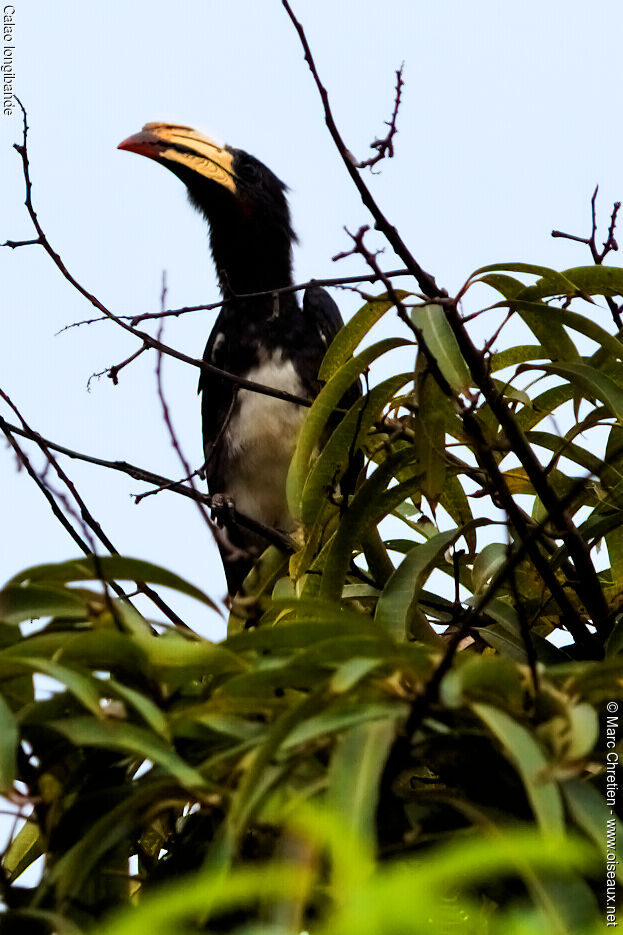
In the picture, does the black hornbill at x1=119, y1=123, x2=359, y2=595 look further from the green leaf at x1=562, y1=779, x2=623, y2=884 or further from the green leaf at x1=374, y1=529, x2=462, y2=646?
the green leaf at x1=562, y1=779, x2=623, y2=884

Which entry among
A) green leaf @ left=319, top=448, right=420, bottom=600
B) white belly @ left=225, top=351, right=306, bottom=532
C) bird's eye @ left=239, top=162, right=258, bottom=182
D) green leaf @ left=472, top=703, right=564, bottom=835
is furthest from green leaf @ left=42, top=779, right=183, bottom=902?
bird's eye @ left=239, top=162, right=258, bottom=182

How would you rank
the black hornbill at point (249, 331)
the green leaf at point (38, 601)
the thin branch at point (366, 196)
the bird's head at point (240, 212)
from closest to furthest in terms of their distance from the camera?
the green leaf at point (38, 601), the thin branch at point (366, 196), the black hornbill at point (249, 331), the bird's head at point (240, 212)

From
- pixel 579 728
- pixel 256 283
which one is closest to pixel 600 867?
pixel 579 728

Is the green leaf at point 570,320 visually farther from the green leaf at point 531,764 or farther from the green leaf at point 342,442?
the green leaf at point 531,764

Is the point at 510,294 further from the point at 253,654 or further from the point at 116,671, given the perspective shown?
the point at 116,671

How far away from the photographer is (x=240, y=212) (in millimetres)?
4066

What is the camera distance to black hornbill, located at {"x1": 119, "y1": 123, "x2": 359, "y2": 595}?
356 centimetres

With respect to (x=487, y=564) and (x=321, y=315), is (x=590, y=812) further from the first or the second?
(x=321, y=315)

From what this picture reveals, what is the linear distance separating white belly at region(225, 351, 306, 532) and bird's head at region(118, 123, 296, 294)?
18.4 inches

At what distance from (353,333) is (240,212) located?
261 cm

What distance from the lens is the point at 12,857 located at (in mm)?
1444

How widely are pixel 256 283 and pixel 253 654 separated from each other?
302 cm

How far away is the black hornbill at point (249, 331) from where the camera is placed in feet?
11.7

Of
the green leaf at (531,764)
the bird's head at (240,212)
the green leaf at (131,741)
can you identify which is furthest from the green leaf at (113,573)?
the bird's head at (240,212)
